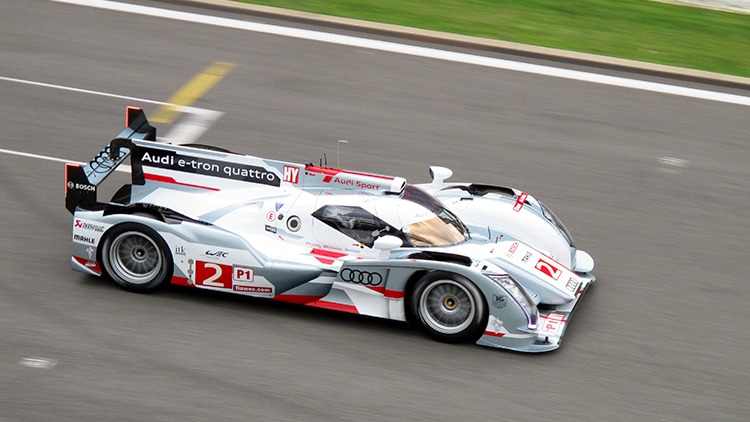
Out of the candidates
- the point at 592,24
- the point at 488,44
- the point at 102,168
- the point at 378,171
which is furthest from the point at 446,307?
the point at 592,24

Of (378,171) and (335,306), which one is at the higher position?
(378,171)

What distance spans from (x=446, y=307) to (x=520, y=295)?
0.65 meters

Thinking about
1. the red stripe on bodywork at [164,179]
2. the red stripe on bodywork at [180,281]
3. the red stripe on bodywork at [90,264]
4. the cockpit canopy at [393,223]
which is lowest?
the red stripe on bodywork at [180,281]

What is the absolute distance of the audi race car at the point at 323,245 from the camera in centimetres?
720

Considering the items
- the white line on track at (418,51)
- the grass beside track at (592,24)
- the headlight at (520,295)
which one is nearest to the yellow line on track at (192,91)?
the white line on track at (418,51)

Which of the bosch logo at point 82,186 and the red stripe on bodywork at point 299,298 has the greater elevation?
the bosch logo at point 82,186

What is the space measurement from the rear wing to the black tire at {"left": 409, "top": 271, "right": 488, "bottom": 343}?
3.06 meters

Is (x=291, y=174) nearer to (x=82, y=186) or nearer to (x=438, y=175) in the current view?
(x=438, y=175)

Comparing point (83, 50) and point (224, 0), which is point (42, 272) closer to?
point (83, 50)

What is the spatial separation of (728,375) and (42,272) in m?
6.41

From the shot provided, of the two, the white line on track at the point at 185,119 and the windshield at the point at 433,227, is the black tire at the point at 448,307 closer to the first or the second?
the windshield at the point at 433,227

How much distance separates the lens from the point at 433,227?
7762mm

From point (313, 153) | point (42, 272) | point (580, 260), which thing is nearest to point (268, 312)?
point (42, 272)

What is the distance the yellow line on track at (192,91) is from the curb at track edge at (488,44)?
7.83 ft
